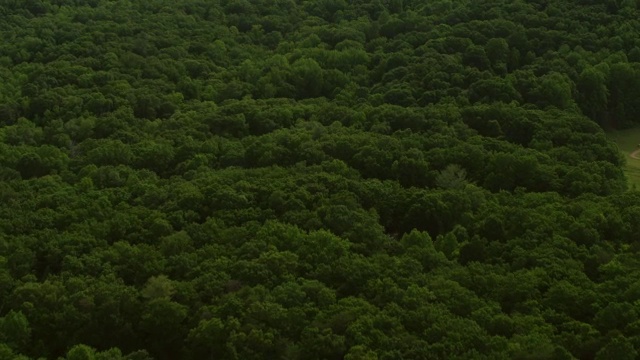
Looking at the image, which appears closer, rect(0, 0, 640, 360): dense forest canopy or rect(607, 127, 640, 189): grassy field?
rect(0, 0, 640, 360): dense forest canopy

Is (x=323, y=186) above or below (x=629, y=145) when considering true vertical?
above

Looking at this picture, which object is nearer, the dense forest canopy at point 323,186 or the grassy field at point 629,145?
the dense forest canopy at point 323,186

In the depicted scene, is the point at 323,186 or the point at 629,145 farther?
the point at 629,145

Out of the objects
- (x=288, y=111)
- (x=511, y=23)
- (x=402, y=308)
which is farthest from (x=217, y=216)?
(x=511, y=23)
